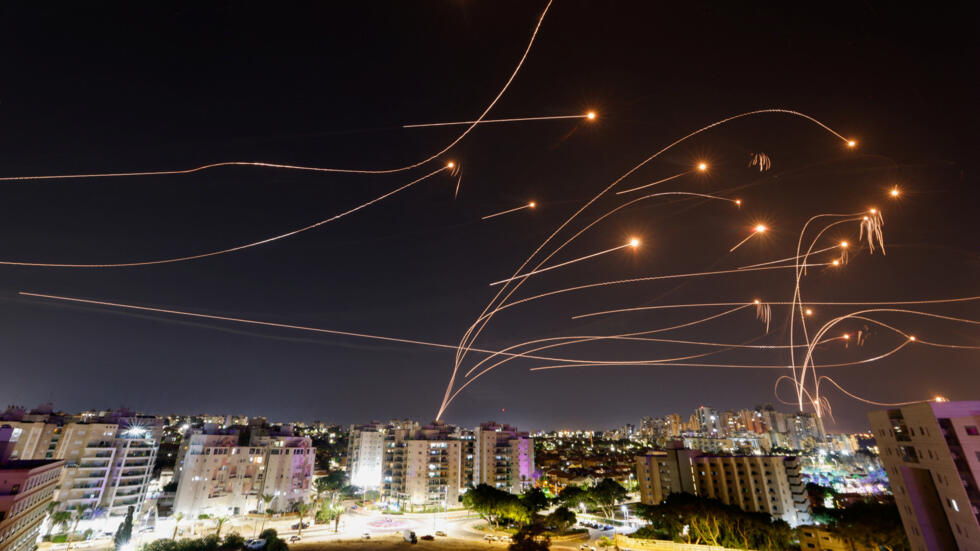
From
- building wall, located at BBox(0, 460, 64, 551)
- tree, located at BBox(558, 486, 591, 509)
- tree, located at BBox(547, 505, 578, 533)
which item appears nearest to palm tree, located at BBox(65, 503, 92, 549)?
building wall, located at BBox(0, 460, 64, 551)

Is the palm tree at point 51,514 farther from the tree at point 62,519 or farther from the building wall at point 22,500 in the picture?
the building wall at point 22,500

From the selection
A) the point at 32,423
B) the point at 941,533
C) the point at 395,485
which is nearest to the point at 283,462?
the point at 395,485

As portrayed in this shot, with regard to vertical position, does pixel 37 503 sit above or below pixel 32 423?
below

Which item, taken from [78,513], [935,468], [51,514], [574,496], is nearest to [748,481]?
[574,496]

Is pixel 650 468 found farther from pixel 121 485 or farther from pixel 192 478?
pixel 121 485

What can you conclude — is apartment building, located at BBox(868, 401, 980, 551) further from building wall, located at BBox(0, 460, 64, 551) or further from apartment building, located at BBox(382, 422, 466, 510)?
building wall, located at BBox(0, 460, 64, 551)

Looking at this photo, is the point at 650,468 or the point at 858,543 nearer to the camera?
the point at 858,543

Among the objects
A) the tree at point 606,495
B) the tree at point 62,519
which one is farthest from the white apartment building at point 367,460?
the tree at point 62,519
